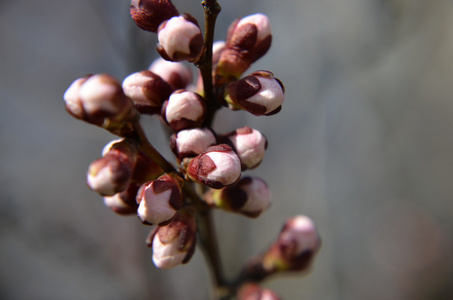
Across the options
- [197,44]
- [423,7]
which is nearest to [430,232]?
[423,7]

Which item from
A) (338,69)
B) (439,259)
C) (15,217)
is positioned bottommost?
(439,259)

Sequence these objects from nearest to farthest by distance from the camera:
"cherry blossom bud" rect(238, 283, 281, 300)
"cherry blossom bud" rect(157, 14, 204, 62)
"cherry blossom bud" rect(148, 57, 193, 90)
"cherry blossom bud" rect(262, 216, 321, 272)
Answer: "cherry blossom bud" rect(157, 14, 204, 62) < "cherry blossom bud" rect(148, 57, 193, 90) < "cherry blossom bud" rect(238, 283, 281, 300) < "cherry blossom bud" rect(262, 216, 321, 272)

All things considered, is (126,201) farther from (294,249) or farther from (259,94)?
(294,249)

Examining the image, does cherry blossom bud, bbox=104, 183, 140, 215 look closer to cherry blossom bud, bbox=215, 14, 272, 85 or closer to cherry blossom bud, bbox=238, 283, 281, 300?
cherry blossom bud, bbox=215, 14, 272, 85

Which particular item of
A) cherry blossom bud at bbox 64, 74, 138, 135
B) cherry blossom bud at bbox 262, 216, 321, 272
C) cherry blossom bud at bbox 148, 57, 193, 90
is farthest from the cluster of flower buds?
cherry blossom bud at bbox 262, 216, 321, 272

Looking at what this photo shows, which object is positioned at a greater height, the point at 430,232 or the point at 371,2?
the point at 371,2

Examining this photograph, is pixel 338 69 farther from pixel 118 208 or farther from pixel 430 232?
pixel 430 232

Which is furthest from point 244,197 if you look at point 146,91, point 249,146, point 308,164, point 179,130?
point 308,164

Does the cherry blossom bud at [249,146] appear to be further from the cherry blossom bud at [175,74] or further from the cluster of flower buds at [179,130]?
the cherry blossom bud at [175,74]
